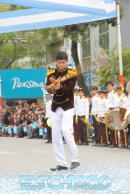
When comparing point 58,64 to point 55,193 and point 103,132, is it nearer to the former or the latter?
point 55,193

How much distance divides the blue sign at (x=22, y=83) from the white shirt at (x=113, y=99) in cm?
1371

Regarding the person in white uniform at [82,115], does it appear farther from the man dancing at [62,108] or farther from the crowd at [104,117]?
the man dancing at [62,108]

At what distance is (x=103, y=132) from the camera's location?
18391 mm

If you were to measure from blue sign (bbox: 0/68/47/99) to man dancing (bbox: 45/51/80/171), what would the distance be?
828 inches

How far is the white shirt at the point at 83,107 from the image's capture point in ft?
63.7

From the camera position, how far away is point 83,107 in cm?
1947

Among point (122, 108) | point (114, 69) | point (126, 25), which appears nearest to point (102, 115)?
point (122, 108)

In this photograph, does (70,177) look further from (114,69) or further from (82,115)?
(114,69)

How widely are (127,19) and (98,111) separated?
23249 mm

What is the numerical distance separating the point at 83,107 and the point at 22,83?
12501mm

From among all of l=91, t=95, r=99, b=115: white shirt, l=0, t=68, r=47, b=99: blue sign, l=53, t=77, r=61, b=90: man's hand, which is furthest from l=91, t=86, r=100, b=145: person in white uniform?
l=0, t=68, r=47, b=99: blue sign

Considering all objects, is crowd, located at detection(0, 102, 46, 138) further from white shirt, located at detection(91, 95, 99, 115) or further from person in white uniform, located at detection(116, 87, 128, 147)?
person in white uniform, located at detection(116, 87, 128, 147)

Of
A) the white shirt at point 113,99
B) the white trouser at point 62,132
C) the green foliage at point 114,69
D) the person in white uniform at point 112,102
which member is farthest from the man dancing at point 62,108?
the green foliage at point 114,69

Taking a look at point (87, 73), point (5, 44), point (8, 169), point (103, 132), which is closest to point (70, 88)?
point (8, 169)
